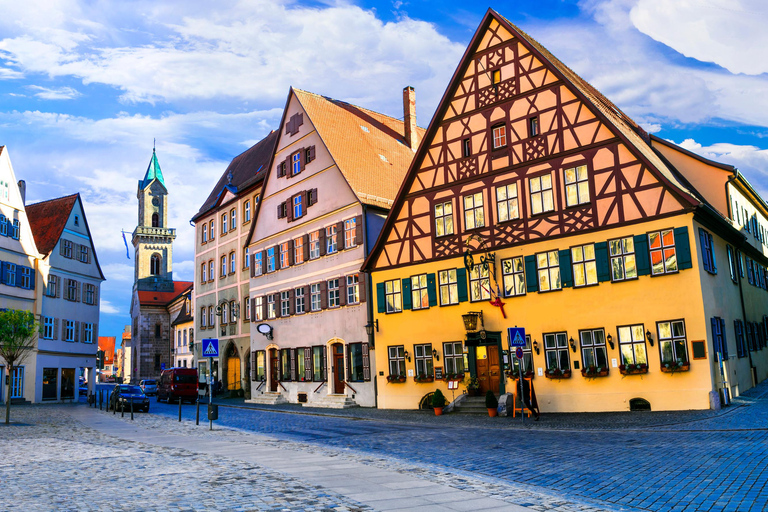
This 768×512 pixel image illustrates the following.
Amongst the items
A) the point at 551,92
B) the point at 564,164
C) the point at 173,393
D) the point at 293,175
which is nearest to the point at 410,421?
the point at 564,164

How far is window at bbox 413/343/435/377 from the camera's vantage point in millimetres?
27364

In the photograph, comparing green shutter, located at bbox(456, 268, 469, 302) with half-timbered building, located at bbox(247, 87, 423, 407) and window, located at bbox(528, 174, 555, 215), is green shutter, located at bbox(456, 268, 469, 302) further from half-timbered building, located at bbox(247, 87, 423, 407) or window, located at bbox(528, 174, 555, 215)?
half-timbered building, located at bbox(247, 87, 423, 407)

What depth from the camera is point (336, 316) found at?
32969 mm

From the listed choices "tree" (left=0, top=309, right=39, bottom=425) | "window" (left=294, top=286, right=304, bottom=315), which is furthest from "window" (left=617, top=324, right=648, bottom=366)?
"tree" (left=0, top=309, right=39, bottom=425)

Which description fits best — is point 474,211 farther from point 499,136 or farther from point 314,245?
point 314,245

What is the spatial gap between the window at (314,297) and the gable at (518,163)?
5509 mm

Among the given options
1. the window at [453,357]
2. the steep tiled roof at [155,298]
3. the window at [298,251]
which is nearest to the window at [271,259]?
the window at [298,251]

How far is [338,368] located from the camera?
1303 inches

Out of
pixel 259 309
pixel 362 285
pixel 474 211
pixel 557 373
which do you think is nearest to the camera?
pixel 557 373

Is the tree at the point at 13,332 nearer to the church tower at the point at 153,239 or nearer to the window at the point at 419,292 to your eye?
the window at the point at 419,292

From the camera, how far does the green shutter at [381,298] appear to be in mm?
29516

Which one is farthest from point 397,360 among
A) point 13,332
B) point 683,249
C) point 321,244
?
point 13,332

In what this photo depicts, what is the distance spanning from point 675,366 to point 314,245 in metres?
20.3

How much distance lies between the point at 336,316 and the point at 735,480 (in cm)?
2461
